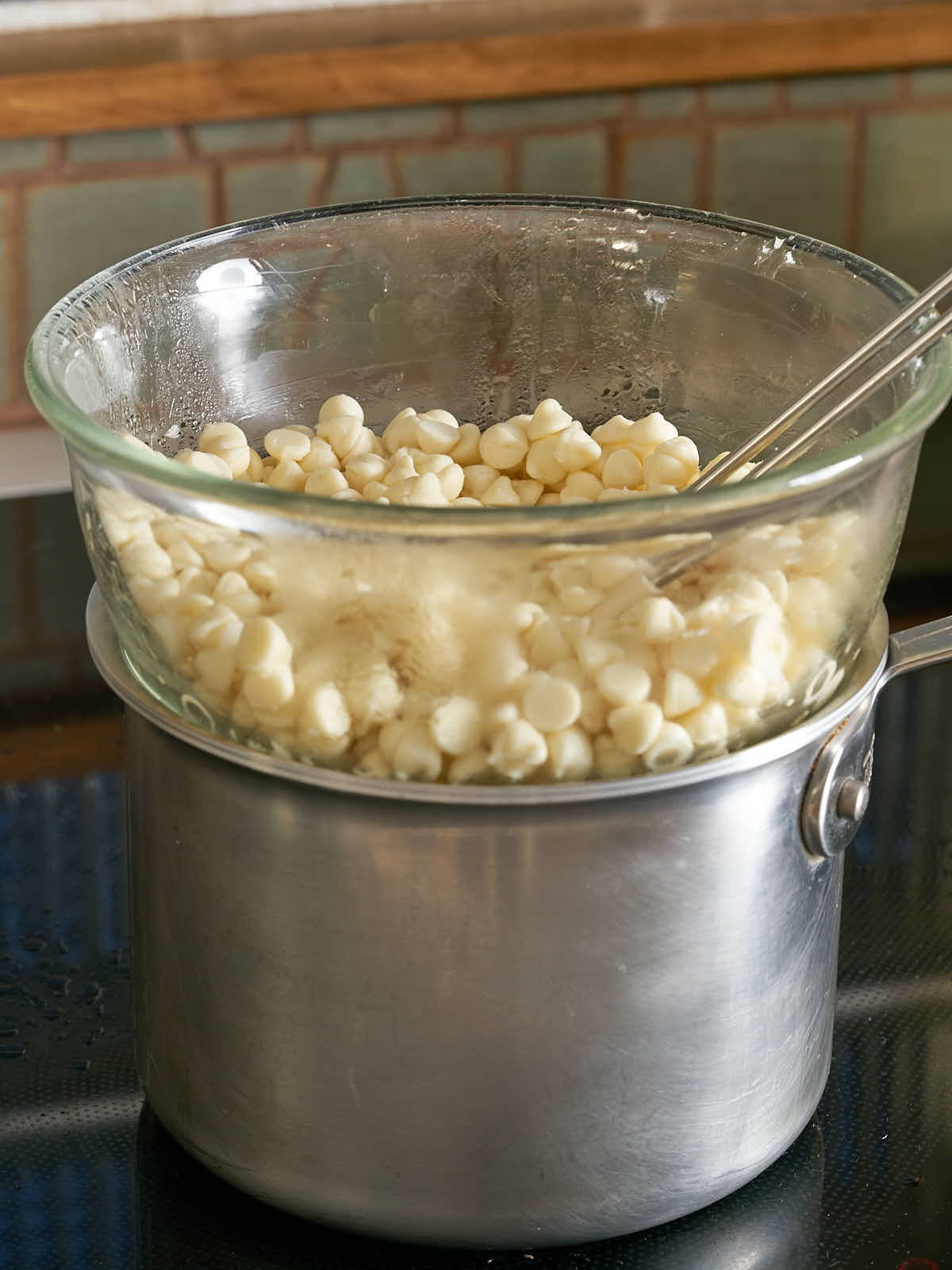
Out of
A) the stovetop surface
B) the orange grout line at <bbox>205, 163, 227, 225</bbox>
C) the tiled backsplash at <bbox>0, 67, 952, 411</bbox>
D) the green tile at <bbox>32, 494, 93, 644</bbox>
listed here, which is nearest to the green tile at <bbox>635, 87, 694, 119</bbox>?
the tiled backsplash at <bbox>0, 67, 952, 411</bbox>

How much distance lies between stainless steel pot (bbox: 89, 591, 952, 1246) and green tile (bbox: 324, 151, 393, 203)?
4.39 ft

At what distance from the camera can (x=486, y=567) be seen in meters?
0.49

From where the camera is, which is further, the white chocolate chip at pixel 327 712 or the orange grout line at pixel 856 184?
the orange grout line at pixel 856 184

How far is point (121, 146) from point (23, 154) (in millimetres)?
100

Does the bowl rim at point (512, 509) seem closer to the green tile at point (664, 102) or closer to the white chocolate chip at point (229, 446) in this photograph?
the white chocolate chip at point (229, 446)

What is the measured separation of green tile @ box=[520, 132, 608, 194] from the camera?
6.23 ft

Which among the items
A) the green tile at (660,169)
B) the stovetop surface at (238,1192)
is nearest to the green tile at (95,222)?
the green tile at (660,169)

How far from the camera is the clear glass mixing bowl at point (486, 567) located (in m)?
0.49

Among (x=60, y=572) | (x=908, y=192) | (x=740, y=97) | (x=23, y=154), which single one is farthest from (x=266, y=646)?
(x=908, y=192)

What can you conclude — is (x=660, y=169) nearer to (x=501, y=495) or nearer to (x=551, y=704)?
(x=501, y=495)

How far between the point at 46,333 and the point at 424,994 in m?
0.27

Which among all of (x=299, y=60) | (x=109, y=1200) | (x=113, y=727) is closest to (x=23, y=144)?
(x=299, y=60)

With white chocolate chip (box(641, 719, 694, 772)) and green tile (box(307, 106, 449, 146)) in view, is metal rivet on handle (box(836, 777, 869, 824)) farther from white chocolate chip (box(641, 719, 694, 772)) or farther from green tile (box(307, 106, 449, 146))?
green tile (box(307, 106, 449, 146))

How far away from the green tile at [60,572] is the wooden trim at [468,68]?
0.68 meters
